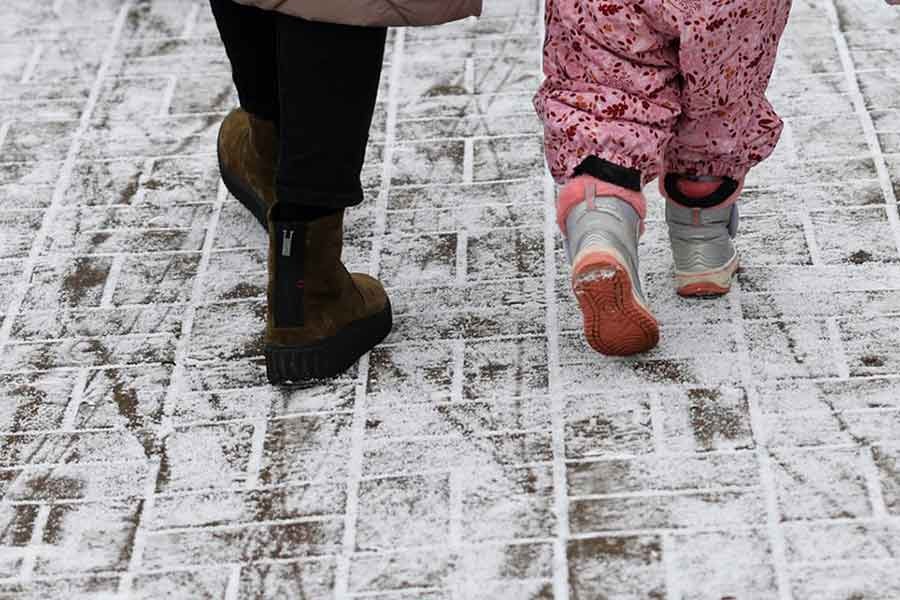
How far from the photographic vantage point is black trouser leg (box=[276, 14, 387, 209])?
8.32 ft

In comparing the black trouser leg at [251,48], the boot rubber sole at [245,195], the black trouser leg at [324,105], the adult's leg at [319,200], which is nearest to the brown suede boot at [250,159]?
the boot rubber sole at [245,195]

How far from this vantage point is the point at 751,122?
280 centimetres

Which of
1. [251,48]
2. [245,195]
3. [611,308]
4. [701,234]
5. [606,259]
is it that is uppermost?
[251,48]

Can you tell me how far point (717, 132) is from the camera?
2.79 metres

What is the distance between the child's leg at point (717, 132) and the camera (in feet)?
8.50

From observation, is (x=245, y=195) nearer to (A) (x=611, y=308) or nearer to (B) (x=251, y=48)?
(B) (x=251, y=48)

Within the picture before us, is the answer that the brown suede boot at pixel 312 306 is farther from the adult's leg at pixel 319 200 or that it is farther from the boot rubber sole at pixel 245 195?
the boot rubber sole at pixel 245 195

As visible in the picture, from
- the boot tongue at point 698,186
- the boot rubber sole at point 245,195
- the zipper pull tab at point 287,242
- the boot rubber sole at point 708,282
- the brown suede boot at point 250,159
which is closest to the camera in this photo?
the zipper pull tab at point 287,242

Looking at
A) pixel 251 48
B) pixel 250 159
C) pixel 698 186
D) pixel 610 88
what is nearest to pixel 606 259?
pixel 610 88

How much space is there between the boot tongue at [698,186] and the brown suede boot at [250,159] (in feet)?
2.70

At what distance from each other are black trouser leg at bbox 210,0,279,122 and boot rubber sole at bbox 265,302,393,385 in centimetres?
48

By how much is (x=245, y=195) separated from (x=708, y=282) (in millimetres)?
1009

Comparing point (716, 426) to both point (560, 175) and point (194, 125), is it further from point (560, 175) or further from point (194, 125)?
point (194, 125)

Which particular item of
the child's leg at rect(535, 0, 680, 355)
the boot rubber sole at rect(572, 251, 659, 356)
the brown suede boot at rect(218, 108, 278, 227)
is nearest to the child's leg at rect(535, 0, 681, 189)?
the child's leg at rect(535, 0, 680, 355)
